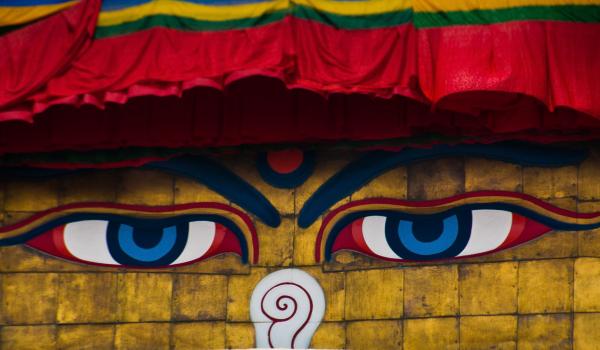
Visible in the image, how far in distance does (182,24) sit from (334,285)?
120 inches

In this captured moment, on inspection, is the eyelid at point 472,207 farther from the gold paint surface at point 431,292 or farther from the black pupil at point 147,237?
the black pupil at point 147,237

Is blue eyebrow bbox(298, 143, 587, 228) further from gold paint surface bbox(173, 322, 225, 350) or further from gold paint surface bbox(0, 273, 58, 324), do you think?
gold paint surface bbox(0, 273, 58, 324)

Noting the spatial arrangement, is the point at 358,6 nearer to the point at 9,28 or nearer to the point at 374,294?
the point at 374,294

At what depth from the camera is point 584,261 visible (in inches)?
568

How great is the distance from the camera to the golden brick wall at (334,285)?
47.2 ft

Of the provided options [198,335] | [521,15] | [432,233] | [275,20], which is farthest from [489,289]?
[275,20]

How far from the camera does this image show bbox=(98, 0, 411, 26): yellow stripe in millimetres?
14500

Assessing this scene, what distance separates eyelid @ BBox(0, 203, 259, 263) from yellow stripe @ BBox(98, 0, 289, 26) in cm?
192

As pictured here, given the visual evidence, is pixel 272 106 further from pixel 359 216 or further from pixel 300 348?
pixel 300 348

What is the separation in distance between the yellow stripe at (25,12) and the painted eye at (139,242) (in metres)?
2.17

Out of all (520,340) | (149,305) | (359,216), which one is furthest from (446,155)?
(149,305)

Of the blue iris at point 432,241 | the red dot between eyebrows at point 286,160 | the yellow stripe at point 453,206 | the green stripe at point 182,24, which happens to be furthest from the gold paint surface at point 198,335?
the green stripe at point 182,24

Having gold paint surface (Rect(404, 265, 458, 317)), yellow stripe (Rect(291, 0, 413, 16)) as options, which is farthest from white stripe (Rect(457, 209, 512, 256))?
yellow stripe (Rect(291, 0, 413, 16))

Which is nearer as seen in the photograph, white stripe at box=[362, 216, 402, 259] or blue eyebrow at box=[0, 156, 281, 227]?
white stripe at box=[362, 216, 402, 259]
